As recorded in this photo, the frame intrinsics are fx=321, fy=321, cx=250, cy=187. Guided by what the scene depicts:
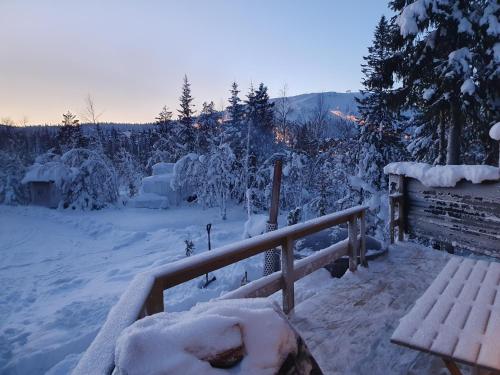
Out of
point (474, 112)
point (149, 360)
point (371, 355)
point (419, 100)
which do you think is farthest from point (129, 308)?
point (419, 100)

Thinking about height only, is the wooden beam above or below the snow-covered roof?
below

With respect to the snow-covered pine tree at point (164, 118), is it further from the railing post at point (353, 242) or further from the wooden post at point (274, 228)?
the railing post at point (353, 242)

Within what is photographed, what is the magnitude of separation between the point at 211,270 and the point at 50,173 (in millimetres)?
29137

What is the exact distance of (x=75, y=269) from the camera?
12.9 meters

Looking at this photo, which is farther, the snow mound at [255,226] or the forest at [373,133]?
the snow mound at [255,226]

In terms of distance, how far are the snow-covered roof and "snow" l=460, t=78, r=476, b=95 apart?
88.4 ft

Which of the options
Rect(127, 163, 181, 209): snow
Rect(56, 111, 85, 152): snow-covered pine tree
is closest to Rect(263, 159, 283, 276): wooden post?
Rect(127, 163, 181, 209): snow

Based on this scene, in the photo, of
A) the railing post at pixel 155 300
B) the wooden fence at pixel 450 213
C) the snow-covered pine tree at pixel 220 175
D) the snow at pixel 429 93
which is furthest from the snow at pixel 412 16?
the snow-covered pine tree at pixel 220 175

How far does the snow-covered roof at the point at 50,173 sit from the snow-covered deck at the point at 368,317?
2675 cm

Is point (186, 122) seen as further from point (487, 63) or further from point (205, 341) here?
point (205, 341)

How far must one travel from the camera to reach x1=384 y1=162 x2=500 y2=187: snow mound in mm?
5539

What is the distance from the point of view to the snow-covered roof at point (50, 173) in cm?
2609

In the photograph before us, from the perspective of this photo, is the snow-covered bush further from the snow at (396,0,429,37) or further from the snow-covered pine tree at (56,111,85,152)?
the snow at (396,0,429,37)

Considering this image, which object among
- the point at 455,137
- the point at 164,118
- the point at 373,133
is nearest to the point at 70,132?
the point at 164,118
